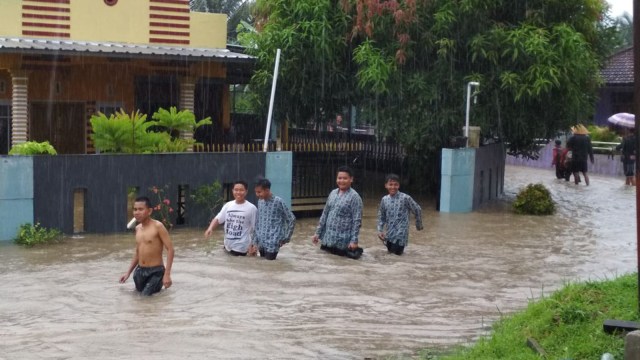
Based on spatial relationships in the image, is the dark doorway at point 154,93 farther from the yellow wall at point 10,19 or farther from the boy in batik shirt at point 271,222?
the boy in batik shirt at point 271,222

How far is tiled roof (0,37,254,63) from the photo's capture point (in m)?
20.0

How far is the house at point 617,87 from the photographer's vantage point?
118ft

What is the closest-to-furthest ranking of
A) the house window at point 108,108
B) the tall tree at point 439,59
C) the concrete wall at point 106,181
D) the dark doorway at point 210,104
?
the concrete wall at point 106,181 → the tall tree at point 439,59 → the house window at point 108,108 → the dark doorway at point 210,104

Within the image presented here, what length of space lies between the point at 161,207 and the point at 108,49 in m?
5.15

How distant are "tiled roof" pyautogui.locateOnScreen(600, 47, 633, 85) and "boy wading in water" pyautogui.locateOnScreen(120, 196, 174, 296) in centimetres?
2681

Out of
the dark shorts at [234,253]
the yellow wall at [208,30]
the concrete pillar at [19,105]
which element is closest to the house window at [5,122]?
the concrete pillar at [19,105]

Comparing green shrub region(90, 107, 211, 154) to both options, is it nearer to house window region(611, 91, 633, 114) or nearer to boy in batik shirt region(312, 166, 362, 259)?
boy in batik shirt region(312, 166, 362, 259)

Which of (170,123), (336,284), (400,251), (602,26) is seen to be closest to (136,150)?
(170,123)

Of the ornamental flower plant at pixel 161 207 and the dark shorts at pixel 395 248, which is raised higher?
the ornamental flower plant at pixel 161 207

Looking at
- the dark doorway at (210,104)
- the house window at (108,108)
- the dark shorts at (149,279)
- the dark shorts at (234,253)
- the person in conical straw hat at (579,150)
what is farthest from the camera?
the person in conical straw hat at (579,150)

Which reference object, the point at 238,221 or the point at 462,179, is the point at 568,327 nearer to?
the point at 238,221

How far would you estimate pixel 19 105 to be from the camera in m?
21.5

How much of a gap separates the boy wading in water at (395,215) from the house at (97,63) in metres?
8.45

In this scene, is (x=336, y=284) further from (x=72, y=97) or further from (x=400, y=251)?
(x=72, y=97)
